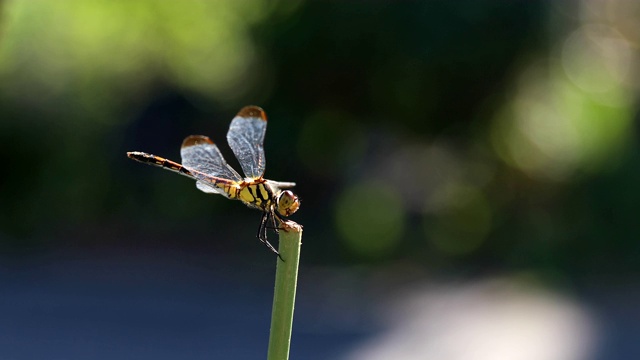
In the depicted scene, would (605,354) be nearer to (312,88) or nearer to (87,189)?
(312,88)

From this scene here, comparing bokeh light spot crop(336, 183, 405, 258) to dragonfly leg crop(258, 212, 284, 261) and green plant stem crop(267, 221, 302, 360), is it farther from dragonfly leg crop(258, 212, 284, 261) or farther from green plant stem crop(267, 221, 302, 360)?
green plant stem crop(267, 221, 302, 360)

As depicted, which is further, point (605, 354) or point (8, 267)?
point (8, 267)

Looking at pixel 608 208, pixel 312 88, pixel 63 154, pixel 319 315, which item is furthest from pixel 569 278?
A: pixel 63 154

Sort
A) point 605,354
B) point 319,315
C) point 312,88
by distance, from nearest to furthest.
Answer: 1. point 605,354
2. point 319,315
3. point 312,88

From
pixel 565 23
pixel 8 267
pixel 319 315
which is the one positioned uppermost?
pixel 565 23

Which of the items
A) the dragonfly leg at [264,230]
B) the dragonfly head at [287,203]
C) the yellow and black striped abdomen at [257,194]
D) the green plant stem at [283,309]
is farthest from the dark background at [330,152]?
the green plant stem at [283,309]

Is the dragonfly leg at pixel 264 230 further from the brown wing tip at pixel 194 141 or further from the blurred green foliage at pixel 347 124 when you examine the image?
the blurred green foliage at pixel 347 124

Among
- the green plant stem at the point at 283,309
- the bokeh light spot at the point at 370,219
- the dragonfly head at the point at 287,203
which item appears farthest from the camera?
the bokeh light spot at the point at 370,219
